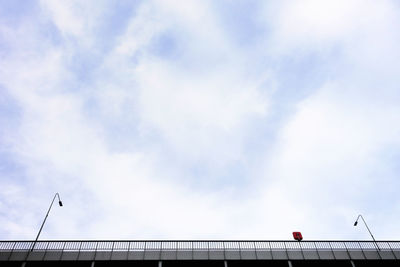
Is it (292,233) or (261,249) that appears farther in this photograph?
(292,233)

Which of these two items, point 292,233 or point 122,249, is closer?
point 122,249

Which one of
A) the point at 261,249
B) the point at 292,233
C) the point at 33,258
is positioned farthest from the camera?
the point at 292,233

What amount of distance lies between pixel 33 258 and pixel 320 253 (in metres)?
27.4

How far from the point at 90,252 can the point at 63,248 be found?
2603 mm

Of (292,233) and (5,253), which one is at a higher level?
(292,233)

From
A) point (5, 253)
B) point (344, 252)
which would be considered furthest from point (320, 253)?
point (5, 253)

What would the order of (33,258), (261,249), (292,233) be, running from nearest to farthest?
(33,258) < (261,249) < (292,233)

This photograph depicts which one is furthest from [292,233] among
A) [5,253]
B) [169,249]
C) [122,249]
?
[5,253]

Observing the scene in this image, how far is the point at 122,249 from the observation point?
23.7 meters
